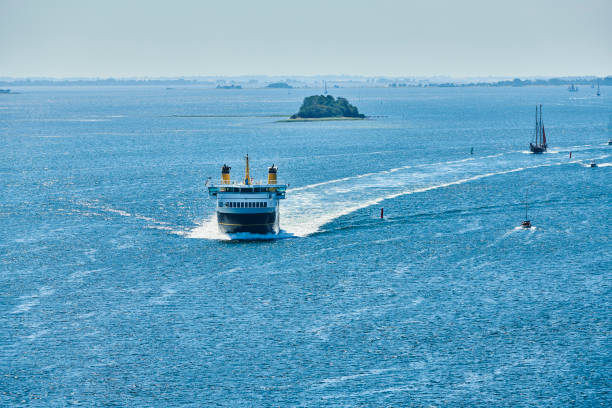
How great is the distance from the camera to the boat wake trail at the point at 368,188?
108m

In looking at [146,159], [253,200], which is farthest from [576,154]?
[253,200]

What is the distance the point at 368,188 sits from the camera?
13500 centimetres

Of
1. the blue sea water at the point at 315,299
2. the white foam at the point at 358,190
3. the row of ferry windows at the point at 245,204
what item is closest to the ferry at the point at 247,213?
the row of ferry windows at the point at 245,204

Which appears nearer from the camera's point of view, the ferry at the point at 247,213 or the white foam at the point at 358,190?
the ferry at the point at 247,213

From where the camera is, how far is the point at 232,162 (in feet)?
592

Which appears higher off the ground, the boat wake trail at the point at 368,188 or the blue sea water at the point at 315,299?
the boat wake trail at the point at 368,188

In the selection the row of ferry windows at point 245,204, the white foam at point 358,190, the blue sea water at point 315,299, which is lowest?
the blue sea water at point 315,299

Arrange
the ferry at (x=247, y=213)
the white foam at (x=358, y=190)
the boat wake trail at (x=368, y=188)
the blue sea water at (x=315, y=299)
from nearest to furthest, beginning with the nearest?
the blue sea water at (x=315, y=299) < the ferry at (x=247, y=213) < the white foam at (x=358, y=190) < the boat wake trail at (x=368, y=188)

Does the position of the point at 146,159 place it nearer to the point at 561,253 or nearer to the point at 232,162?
the point at 232,162

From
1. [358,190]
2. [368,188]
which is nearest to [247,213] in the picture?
[358,190]

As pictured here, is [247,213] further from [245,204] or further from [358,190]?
[358,190]

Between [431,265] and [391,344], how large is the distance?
2449 centimetres

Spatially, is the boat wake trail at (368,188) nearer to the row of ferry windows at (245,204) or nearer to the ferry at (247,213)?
the ferry at (247,213)

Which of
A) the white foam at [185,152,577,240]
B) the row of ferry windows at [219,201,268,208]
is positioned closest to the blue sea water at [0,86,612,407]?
the white foam at [185,152,577,240]
